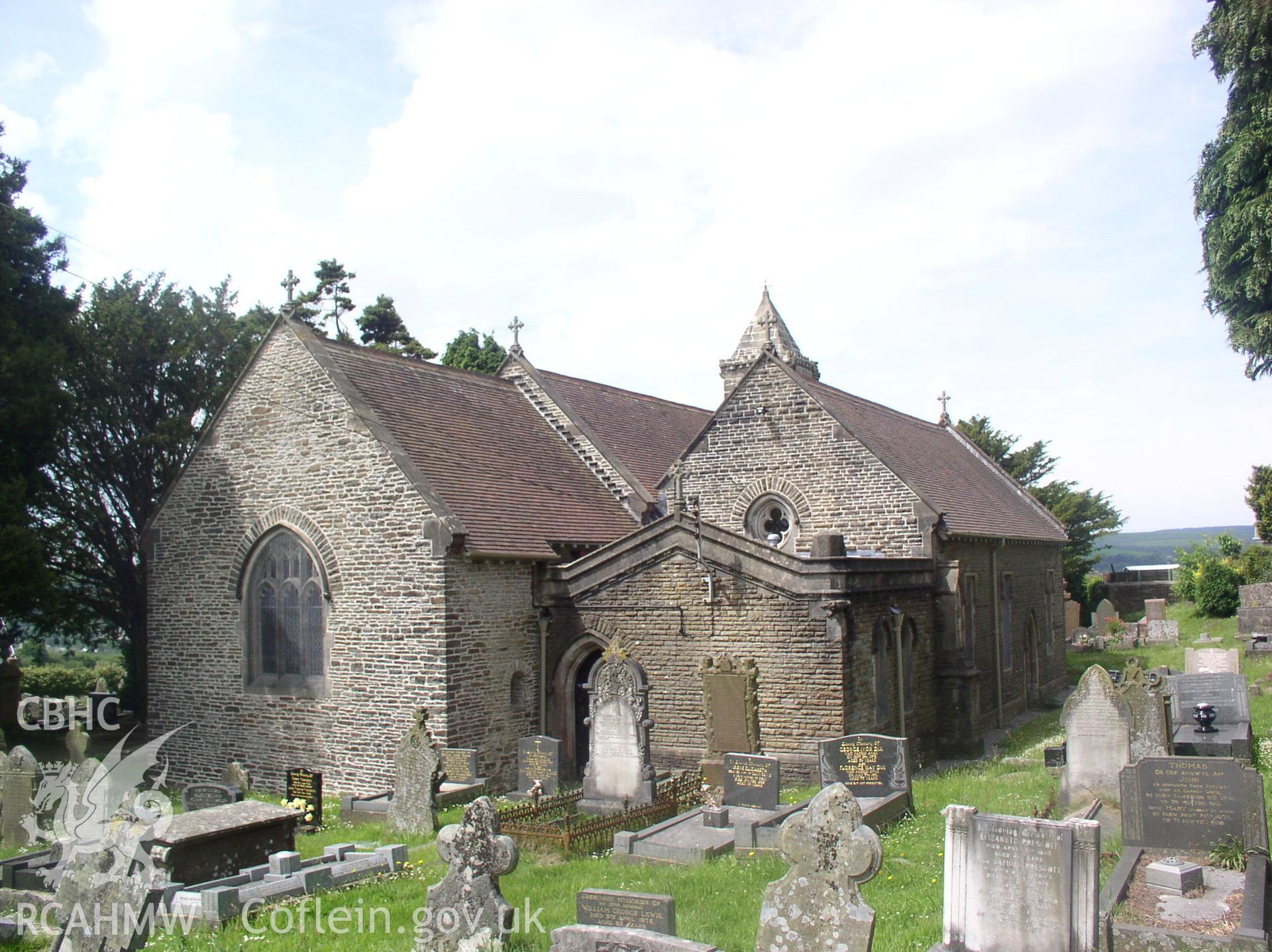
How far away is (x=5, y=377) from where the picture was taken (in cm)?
2094

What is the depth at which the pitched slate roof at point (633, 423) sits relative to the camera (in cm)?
2494

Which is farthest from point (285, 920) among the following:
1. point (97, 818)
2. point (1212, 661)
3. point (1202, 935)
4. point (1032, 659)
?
point (1032, 659)

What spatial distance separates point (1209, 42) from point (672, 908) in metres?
24.8

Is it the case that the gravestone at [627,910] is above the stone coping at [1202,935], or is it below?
above

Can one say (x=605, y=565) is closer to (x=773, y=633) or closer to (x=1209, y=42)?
(x=773, y=633)

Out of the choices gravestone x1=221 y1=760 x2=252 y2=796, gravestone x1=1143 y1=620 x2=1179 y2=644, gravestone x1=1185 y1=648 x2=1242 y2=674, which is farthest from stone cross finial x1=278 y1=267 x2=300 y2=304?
gravestone x1=1143 y1=620 x2=1179 y2=644

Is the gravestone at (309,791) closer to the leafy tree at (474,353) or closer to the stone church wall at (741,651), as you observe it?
the stone church wall at (741,651)

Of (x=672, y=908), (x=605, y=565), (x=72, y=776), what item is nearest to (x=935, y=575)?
(x=605, y=565)

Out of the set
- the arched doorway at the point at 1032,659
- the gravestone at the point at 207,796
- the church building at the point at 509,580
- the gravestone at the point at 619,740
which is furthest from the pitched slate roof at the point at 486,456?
the arched doorway at the point at 1032,659

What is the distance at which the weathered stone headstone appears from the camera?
45.2 ft

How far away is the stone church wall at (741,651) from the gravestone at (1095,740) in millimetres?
4102

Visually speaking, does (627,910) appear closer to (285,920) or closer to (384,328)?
(285,920)

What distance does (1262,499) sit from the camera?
3831cm

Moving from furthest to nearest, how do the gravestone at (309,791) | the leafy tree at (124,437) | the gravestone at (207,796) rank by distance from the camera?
the leafy tree at (124,437) → the gravestone at (309,791) → the gravestone at (207,796)
